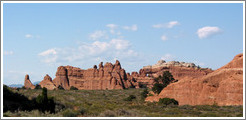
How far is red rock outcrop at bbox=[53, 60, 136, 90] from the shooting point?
14062cm

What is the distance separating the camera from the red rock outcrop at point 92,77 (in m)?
141

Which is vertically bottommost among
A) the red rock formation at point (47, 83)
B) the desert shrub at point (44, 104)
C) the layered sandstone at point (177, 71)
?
the desert shrub at point (44, 104)

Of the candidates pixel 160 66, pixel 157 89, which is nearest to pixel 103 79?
pixel 160 66

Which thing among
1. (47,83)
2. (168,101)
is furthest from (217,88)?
(47,83)

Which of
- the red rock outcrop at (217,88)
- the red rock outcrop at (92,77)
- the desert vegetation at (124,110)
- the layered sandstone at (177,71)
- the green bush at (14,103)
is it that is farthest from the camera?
the layered sandstone at (177,71)

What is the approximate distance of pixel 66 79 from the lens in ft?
491

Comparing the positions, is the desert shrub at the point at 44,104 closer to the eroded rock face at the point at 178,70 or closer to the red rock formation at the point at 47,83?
the red rock formation at the point at 47,83

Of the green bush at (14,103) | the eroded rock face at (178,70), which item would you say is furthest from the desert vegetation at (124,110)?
the eroded rock face at (178,70)

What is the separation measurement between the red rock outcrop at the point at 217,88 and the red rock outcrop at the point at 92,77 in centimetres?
9585

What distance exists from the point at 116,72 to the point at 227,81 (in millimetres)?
111356

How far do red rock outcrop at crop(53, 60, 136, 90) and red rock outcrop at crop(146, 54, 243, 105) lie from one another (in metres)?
95.8

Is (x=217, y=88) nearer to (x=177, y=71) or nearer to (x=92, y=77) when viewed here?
(x=92, y=77)

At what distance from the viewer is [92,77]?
481 feet

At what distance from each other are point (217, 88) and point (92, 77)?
111 metres
